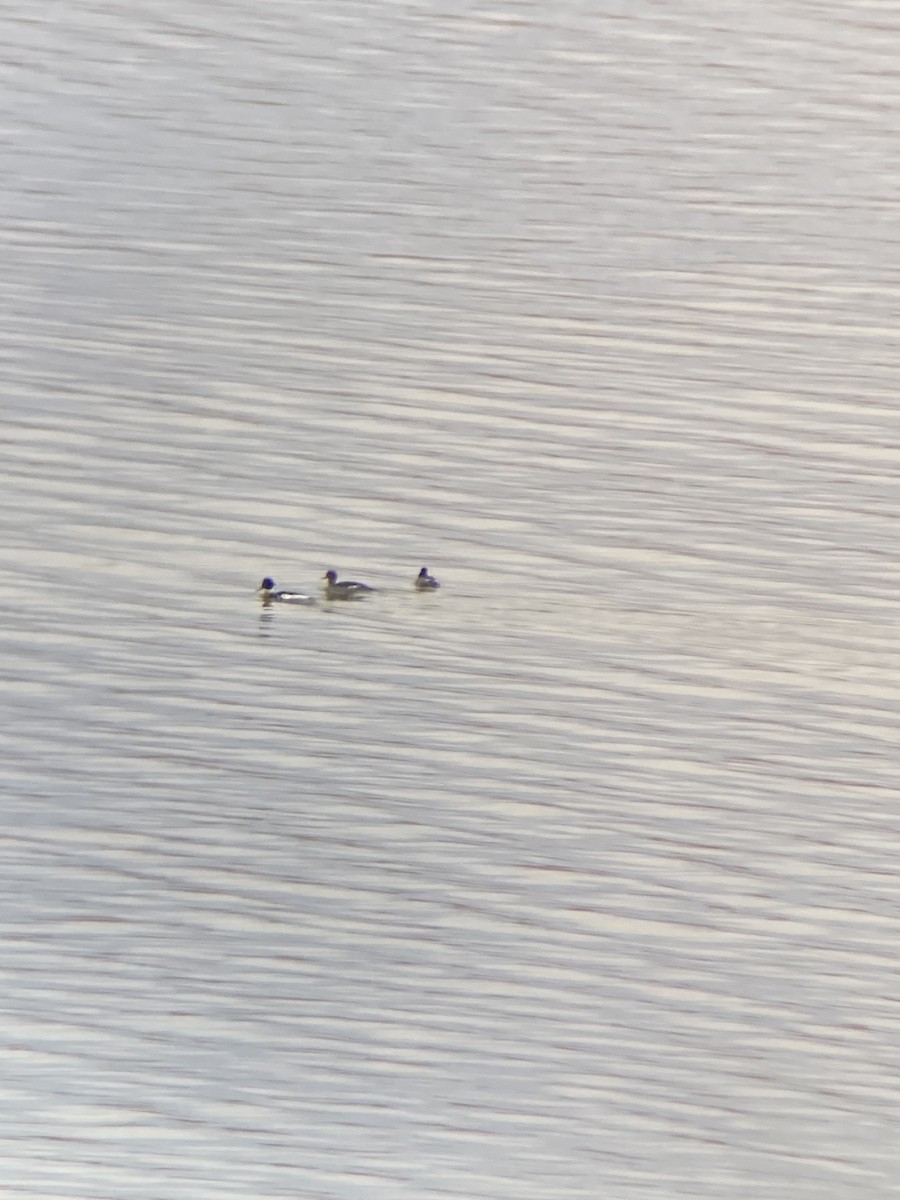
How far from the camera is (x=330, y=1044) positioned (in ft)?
17.5

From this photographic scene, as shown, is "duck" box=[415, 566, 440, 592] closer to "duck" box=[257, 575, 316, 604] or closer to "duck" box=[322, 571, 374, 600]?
"duck" box=[322, 571, 374, 600]

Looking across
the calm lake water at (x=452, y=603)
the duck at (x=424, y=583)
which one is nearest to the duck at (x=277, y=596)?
the calm lake water at (x=452, y=603)

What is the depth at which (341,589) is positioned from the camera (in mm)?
7602

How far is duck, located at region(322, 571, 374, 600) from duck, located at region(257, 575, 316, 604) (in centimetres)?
7

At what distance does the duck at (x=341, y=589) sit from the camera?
7.56 meters

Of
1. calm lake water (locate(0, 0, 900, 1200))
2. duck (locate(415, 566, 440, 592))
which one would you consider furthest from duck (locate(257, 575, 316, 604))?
duck (locate(415, 566, 440, 592))

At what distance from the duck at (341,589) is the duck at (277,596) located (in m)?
0.07

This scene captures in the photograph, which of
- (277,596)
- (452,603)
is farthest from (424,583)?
(277,596)

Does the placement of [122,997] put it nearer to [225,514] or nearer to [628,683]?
[628,683]

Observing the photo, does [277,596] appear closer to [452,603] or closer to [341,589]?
[341,589]

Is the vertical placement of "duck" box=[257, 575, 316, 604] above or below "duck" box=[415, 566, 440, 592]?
below

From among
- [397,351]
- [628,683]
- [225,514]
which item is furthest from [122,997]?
[397,351]

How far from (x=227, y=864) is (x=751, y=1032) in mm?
1556

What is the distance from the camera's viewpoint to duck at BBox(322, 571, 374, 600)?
7.56 m
